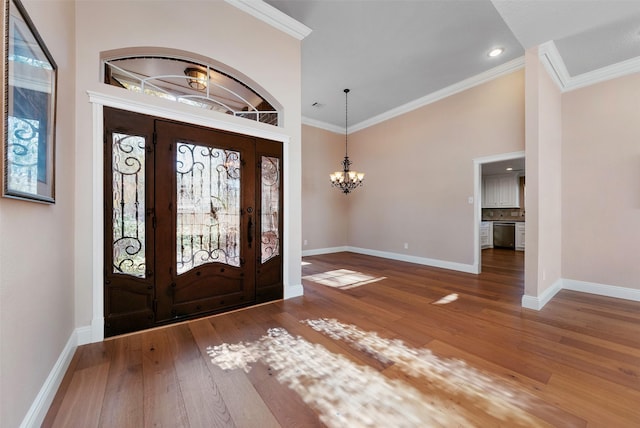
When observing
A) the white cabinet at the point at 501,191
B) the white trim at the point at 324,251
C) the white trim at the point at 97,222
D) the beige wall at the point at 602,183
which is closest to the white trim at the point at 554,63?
the beige wall at the point at 602,183

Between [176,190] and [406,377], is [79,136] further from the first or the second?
[406,377]

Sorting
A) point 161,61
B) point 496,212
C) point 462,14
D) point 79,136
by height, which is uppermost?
point 462,14

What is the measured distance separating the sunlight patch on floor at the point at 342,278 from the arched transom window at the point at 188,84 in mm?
2606

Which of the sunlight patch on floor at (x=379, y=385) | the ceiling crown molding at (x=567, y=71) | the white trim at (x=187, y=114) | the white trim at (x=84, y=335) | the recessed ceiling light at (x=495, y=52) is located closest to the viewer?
the sunlight patch on floor at (x=379, y=385)

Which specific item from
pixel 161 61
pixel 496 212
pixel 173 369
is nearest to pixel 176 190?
pixel 161 61

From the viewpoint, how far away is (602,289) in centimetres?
354

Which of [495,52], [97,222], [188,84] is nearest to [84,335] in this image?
[97,222]

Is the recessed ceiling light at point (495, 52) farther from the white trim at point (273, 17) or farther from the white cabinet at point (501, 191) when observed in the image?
the white cabinet at point (501, 191)

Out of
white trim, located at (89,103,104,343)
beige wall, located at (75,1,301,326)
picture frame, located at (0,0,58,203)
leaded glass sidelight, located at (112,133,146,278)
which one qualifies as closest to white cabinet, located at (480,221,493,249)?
beige wall, located at (75,1,301,326)

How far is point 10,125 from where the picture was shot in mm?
1111

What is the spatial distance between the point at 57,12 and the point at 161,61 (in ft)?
3.20

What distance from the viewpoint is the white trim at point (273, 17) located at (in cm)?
293

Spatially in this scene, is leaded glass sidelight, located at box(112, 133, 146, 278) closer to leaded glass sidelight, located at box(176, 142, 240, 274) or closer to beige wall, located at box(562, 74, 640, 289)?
leaded glass sidelight, located at box(176, 142, 240, 274)

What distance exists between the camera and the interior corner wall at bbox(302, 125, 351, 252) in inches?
261
